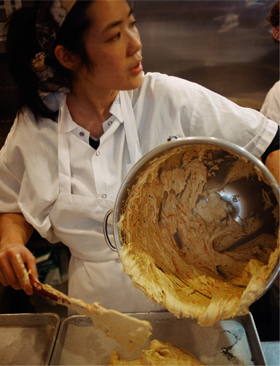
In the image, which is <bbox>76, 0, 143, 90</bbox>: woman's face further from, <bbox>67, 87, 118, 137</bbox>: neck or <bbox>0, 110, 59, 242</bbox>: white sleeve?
<bbox>0, 110, 59, 242</bbox>: white sleeve

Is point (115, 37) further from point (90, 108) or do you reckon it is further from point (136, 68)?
point (90, 108)

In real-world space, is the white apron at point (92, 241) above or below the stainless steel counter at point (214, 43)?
below

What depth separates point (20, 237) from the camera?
983 mm

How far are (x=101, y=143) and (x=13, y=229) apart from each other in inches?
14.6

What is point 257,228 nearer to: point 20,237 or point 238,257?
point 238,257

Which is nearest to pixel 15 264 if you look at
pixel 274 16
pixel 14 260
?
pixel 14 260

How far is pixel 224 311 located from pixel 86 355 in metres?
0.42

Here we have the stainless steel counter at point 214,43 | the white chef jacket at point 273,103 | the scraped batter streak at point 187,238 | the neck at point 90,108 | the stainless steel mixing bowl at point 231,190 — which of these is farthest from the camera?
the white chef jacket at point 273,103

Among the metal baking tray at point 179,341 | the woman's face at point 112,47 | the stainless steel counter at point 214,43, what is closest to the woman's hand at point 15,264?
the metal baking tray at point 179,341

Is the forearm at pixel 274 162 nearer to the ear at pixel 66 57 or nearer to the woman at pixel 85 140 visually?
the woman at pixel 85 140

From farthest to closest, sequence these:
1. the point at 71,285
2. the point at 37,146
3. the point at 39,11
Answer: the point at 71,285 → the point at 37,146 → the point at 39,11

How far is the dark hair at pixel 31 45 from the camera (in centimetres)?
73

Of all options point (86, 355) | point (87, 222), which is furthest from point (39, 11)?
point (86, 355)

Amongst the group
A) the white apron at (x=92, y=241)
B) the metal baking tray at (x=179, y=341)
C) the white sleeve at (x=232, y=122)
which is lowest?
the metal baking tray at (x=179, y=341)
